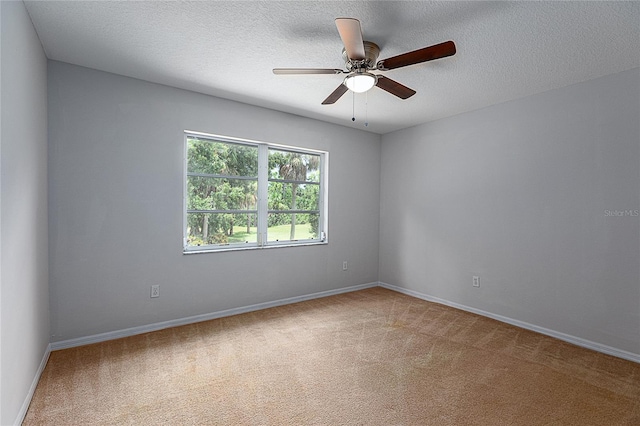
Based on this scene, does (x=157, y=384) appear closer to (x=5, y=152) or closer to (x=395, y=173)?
(x=5, y=152)

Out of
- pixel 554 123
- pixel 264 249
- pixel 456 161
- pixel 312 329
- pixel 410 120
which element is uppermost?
pixel 410 120

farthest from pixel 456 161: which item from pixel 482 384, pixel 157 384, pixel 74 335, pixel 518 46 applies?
pixel 74 335

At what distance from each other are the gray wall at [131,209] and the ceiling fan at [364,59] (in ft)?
5.10

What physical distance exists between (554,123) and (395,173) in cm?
212

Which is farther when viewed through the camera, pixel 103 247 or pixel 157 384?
pixel 103 247

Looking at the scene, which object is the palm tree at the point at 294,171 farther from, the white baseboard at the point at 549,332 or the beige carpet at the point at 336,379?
the white baseboard at the point at 549,332

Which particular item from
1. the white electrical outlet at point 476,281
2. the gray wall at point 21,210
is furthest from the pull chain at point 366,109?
the gray wall at point 21,210

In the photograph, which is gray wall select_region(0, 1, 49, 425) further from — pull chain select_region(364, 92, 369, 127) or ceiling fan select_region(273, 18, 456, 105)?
pull chain select_region(364, 92, 369, 127)

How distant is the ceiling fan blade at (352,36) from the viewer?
1.74 meters

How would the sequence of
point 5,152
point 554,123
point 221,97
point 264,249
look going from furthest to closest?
1. point 264,249
2. point 221,97
3. point 554,123
4. point 5,152

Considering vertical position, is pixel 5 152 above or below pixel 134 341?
above

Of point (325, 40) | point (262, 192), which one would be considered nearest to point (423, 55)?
point (325, 40)

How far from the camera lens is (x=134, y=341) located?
2.95 metres

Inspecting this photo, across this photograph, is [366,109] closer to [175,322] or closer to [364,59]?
[364,59]
